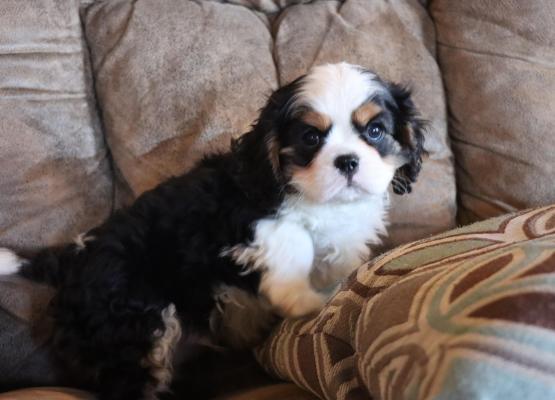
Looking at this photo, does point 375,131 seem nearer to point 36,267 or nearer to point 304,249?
point 304,249

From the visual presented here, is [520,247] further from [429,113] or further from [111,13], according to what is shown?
[111,13]

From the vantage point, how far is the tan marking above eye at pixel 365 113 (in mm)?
1461

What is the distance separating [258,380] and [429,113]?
0.95 m

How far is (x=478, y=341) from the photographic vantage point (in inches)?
31.9

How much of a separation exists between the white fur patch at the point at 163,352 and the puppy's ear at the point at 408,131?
71 cm

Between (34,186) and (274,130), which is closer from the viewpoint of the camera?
(274,130)

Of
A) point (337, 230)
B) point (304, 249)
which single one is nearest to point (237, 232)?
point (304, 249)

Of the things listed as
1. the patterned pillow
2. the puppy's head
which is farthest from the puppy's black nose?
the patterned pillow

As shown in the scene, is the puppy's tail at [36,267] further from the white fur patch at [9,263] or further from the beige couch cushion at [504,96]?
the beige couch cushion at [504,96]

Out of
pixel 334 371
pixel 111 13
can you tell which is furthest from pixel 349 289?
pixel 111 13

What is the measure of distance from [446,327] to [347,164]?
595 mm

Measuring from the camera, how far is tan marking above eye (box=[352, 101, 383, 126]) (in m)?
1.46

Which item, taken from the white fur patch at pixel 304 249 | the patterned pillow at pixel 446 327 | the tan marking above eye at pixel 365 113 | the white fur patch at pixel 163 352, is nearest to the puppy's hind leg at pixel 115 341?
the white fur patch at pixel 163 352

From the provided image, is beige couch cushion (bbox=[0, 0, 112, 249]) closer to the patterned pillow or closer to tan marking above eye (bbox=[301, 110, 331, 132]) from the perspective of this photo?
tan marking above eye (bbox=[301, 110, 331, 132])
